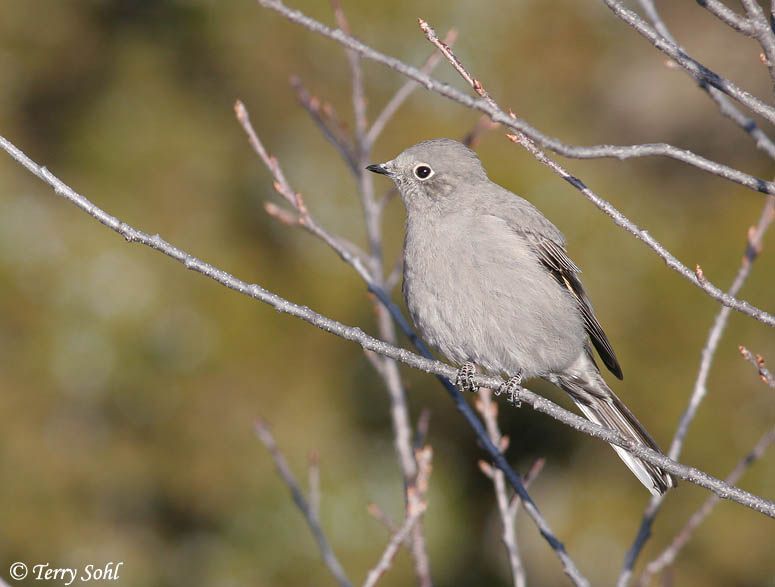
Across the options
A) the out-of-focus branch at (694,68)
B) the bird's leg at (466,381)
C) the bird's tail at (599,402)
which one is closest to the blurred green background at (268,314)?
the bird's tail at (599,402)

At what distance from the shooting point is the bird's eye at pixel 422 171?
528cm

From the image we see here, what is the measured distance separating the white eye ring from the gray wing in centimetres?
75

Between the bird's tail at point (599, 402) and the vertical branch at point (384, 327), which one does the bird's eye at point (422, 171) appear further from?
the bird's tail at point (599, 402)

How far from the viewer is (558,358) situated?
489cm

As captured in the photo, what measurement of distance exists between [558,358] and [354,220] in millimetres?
2385

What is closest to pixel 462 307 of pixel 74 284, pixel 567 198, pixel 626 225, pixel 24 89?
pixel 626 225

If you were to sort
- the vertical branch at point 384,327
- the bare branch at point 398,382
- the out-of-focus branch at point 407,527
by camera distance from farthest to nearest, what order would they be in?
the vertical branch at point 384,327 → the bare branch at point 398,382 → the out-of-focus branch at point 407,527

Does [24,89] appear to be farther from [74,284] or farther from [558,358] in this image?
[558,358]

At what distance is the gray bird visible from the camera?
4.61 meters

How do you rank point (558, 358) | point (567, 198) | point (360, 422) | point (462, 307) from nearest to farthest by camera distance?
point (462, 307)
point (558, 358)
point (360, 422)
point (567, 198)

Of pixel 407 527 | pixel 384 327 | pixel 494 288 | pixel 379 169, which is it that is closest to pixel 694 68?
pixel 407 527

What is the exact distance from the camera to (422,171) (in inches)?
209

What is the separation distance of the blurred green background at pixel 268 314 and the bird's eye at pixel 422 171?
128cm

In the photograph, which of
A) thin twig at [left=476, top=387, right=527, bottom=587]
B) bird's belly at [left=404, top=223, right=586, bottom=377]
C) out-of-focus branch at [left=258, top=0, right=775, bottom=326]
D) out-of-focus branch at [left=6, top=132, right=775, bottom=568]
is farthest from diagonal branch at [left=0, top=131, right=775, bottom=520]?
bird's belly at [left=404, top=223, right=586, bottom=377]
